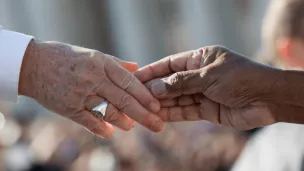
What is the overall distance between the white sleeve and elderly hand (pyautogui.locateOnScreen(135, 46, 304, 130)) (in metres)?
0.41

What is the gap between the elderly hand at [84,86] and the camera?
2283mm

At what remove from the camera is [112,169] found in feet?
12.8

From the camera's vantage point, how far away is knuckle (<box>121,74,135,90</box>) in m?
2.36

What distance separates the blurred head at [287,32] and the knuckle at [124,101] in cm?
92

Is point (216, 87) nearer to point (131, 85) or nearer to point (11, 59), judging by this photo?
point (131, 85)

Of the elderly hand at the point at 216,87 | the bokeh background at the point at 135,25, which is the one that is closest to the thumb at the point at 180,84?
the elderly hand at the point at 216,87

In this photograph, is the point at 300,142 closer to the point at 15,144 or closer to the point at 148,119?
the point at 148,119

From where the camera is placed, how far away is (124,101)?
7.72 ft

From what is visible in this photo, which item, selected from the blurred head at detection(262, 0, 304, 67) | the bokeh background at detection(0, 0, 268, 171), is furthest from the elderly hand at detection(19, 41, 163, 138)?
the bokeh background at detection(0, 0, 268, 171)

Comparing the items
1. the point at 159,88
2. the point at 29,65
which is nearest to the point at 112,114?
the point at 159,88

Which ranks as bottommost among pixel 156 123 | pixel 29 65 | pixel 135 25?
pixel 135 25

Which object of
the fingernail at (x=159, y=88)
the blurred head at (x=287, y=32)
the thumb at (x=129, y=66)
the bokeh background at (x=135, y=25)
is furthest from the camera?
the bokeh background at (x=135, y=25)

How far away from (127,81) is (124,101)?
0.22ft

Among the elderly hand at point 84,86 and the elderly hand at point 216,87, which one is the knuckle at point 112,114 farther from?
the elderly hand at point 216,87
